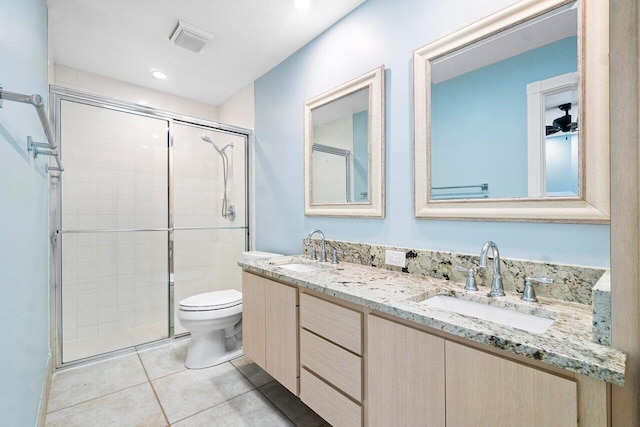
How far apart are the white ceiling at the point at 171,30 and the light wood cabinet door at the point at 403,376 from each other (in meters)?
2.00

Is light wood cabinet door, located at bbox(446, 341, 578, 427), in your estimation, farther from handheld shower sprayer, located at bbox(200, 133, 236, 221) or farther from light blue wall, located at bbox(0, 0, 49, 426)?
handheld shower sprayer, located at bbox(200, 133, 236, 221)

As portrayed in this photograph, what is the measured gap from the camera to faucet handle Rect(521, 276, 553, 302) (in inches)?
43.9

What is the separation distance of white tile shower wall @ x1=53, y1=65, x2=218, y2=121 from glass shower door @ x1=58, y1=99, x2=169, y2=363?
0.47 m

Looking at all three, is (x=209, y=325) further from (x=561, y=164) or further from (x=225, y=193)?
(x=561, y=164)

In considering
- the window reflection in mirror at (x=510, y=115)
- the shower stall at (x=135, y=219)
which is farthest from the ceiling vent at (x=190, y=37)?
the window reflection in mirror at (x=510, y=115)

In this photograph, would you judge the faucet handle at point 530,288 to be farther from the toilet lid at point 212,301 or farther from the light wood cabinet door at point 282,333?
the toilet lid at point 212,301

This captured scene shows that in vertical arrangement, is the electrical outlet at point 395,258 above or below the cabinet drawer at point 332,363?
above

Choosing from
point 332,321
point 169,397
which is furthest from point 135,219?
point 332,321

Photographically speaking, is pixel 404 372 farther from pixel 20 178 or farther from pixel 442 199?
pixel 20 178

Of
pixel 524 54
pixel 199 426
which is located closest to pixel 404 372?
pixel 199 426

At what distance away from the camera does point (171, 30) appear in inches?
85.5

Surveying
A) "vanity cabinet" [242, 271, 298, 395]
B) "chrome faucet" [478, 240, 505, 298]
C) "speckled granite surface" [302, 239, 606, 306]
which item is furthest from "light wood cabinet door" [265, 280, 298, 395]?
"chrome faucet" [478, 240, 505, 298]

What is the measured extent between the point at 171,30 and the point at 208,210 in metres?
1.61

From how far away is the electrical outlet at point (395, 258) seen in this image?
5.34 feet
